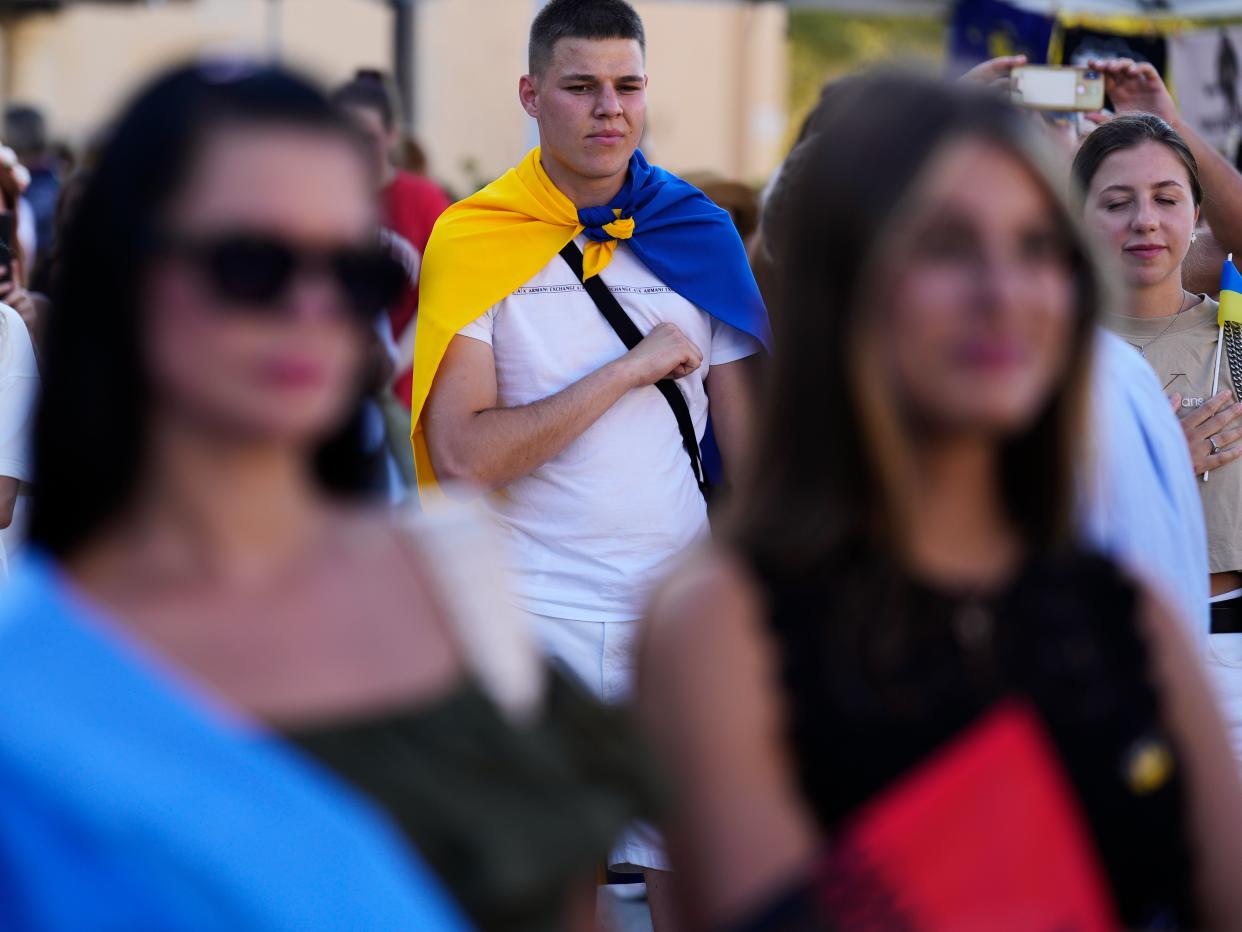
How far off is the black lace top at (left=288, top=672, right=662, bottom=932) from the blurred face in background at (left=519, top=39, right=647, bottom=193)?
2.94 metres

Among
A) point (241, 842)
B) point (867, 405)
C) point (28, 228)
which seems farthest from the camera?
point (28, 228)

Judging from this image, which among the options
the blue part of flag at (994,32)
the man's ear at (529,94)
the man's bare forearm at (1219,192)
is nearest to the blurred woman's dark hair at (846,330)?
the man's ear at (529,94)

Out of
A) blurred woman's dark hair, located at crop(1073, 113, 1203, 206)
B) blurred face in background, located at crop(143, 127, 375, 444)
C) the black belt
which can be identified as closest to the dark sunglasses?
blurred face in background, located at crop(143, 127, 375, 444)

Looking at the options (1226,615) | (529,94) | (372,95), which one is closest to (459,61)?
(372,95)

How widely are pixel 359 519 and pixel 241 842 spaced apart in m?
0.46

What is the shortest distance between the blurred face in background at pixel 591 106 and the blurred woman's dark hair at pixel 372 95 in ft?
8.68

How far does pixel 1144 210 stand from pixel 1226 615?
3.22 ft

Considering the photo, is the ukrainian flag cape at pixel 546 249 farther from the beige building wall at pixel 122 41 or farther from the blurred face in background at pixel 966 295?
the beige building wall at pixel 122 41

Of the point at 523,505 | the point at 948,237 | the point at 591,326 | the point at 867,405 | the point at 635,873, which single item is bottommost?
the point at 635,873

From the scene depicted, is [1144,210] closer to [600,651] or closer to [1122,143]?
[1122,143]

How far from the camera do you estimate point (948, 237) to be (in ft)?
6.27

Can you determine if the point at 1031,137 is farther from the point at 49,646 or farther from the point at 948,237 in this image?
the point at 49,646

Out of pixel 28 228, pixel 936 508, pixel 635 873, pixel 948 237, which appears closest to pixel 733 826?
pixel 936 508

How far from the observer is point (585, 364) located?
4418 millimetres
